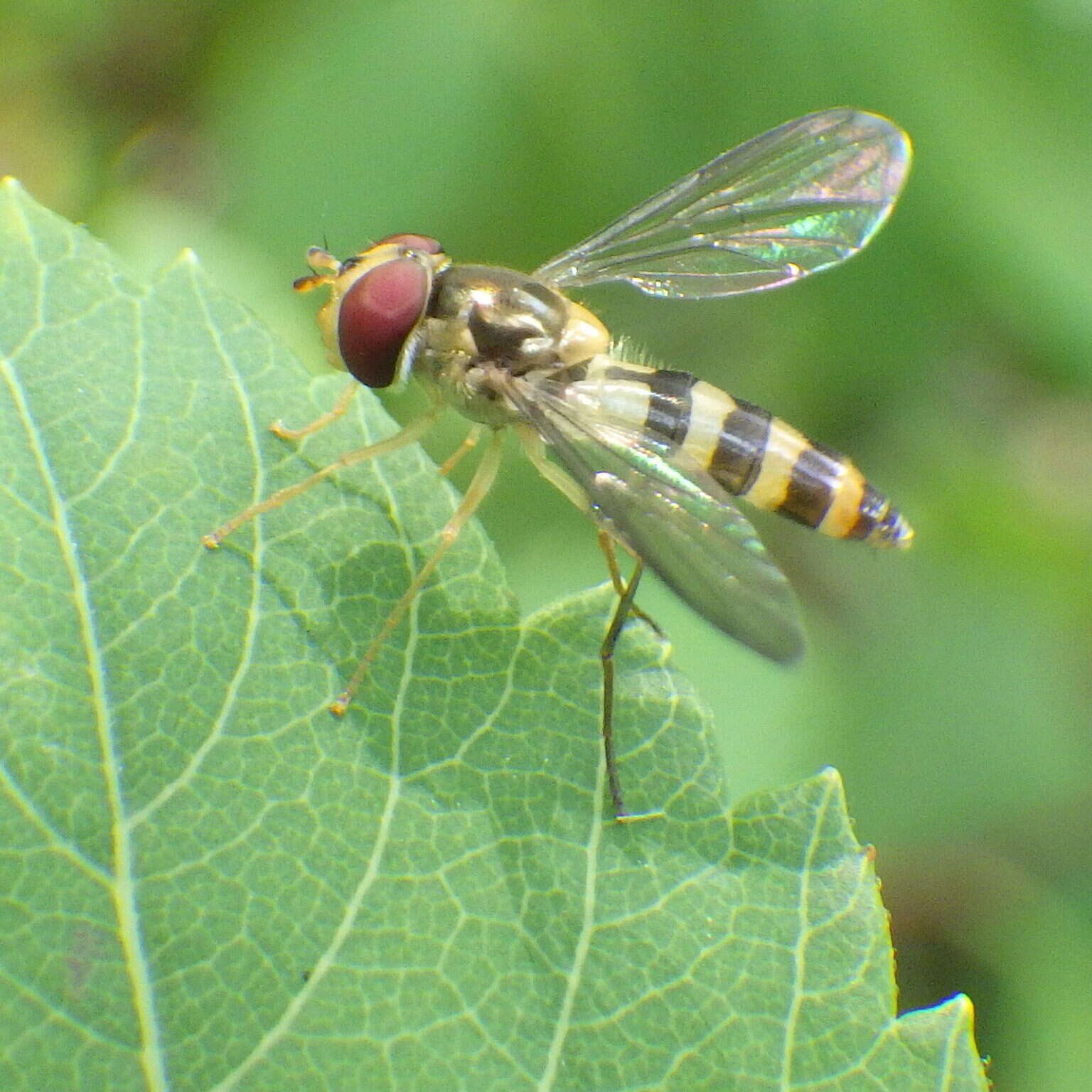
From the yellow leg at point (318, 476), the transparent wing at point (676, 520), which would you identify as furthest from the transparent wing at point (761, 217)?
the yellow leg at point (318, 476)

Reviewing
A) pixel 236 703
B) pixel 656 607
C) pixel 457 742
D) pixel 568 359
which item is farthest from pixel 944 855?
pixel 236 703

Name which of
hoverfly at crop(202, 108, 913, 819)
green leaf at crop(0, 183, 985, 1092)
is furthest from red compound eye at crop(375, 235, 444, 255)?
green leaf at crop(0, 183, 985, 1092)

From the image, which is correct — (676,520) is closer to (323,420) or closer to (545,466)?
(545,466)

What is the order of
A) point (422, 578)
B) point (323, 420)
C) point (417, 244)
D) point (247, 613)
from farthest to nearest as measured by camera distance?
point (417, 244) → point (323, 420) → point (422, 578) → point (247, 613)

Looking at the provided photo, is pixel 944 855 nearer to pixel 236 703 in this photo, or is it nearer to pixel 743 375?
pixel 743 375

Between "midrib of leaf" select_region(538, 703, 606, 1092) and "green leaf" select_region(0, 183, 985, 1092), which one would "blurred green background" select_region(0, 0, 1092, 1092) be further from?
"midrib of leaf" select_region(538, 703, 606, 1092)

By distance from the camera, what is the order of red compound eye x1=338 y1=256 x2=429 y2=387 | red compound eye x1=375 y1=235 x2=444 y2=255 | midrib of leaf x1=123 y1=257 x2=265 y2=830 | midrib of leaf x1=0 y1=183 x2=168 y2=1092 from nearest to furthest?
midrib of leaf x1=0 y1=183 x2=168 y2=1092, midrib of leaf x1=123 y1=257 x2=265 y2=830, red compound eye x1=338 y1=256 x2=429 y2=387, red compound eye x1=375 y1=235 x2=444 y2=255

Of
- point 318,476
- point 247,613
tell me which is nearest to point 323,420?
point 318,476
